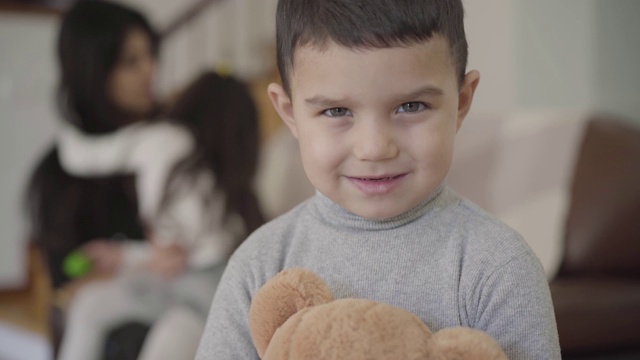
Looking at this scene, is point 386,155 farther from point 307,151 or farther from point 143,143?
point 143,143

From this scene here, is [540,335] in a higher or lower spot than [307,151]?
lower

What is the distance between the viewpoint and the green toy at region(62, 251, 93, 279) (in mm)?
2381

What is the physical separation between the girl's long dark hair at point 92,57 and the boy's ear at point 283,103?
1.63 metres

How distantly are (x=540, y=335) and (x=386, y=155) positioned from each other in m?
0.22

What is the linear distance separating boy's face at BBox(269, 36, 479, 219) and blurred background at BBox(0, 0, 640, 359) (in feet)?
0.67

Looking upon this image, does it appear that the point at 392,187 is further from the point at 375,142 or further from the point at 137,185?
the point at 137,185

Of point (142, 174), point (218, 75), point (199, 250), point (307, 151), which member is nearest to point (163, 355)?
point (199, 250)

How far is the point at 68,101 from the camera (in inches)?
98.0

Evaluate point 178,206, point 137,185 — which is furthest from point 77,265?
point 178,206

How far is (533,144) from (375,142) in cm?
131

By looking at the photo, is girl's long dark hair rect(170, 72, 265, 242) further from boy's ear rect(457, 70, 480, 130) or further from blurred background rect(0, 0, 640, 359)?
boy's ear rect(457, 70, 480, 130)

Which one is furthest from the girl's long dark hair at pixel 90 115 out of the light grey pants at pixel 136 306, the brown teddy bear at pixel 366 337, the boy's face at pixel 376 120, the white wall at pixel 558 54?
the brown teddy bear at pixel 366 337

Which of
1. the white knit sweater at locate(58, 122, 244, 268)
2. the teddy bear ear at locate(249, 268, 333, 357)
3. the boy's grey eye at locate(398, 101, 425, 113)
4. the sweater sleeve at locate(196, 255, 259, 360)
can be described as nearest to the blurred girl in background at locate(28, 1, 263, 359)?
the white knit sweater at locate(58, 122, 244, 268)

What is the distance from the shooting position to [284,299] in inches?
29.6
